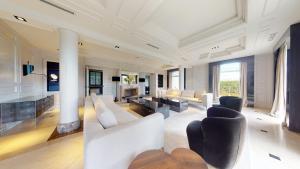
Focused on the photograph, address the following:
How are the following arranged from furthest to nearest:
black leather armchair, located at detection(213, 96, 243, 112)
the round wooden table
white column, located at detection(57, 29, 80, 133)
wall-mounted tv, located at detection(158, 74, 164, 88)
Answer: wall-mounted tv, located at detection(158, 74, 164, 88) < black leather armchair, located at detection(213, 96, 243, 112) < white column, located at detection(57, 29, 80, 133) < the round wooden table

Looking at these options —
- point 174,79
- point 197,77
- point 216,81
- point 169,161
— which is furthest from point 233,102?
point 174,79

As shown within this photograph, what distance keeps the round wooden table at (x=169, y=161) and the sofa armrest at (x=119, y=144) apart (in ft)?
0.80

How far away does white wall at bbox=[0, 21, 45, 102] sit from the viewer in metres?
2.90

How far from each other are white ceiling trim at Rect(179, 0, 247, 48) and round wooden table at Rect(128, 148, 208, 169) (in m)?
2.92

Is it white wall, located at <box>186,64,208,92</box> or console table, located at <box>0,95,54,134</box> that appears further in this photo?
white wall, located at <box>186,64,208,92</box>

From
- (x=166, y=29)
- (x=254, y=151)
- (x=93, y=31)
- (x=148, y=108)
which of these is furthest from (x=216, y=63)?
(x=93, y=31)

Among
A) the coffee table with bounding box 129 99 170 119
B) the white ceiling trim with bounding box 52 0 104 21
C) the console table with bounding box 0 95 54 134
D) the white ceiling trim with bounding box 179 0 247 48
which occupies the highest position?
the white ceiling trim with bounding box 179 0 247 48

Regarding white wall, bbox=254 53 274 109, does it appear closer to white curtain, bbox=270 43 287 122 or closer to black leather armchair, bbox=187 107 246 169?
white curtain, bbox=270 43 287 122

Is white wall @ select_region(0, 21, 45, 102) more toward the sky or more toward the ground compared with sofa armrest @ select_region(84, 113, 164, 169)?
more toward the sky

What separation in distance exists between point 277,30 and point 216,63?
14.0 ft

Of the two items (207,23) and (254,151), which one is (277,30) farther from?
(254,151)

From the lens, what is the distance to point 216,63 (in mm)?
7508

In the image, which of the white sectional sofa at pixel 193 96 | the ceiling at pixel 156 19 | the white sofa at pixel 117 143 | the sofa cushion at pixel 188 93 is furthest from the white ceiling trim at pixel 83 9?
the sofa cushion at pixel 188 93

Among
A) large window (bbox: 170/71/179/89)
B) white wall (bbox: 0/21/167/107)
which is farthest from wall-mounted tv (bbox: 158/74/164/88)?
white wall (bbox: 0/21/167/107)
